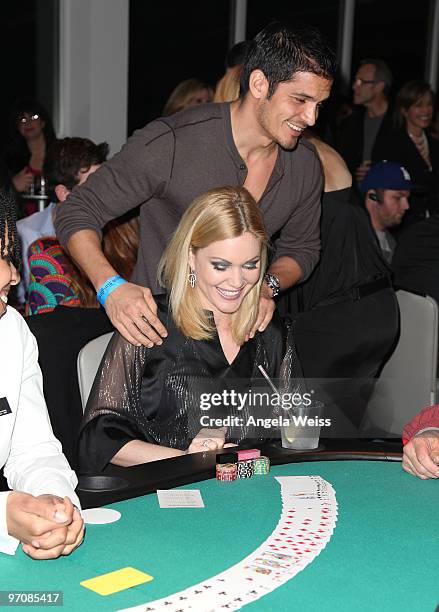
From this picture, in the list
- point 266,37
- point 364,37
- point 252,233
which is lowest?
point 252,233

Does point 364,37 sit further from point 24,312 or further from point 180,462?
point 180,462

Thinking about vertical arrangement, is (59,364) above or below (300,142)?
below

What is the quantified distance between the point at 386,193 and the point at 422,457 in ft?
9.80

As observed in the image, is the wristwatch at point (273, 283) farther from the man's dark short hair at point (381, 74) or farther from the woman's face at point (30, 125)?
the man's dark short hair at point (381, 74)

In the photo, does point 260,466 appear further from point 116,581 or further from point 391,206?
point 391,206

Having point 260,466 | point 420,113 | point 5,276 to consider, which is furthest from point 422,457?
point 420,113

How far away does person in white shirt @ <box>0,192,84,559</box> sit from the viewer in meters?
1.47

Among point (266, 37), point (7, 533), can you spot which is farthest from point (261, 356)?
point (7, 533)

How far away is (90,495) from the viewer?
1.76 metres

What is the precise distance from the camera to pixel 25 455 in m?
1.74

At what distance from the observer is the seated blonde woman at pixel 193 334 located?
234 centimetres

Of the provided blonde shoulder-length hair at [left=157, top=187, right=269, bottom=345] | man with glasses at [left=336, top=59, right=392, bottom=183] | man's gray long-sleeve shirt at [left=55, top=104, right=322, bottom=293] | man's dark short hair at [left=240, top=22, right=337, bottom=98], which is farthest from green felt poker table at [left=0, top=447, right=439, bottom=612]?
man with glasses at [left=336, top=59, right=392, bottom=183]

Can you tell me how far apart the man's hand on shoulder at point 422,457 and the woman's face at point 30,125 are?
405cm

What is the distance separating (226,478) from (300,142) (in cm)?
132
